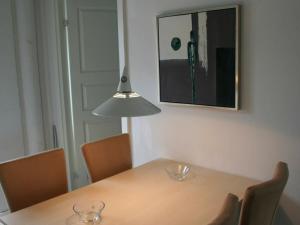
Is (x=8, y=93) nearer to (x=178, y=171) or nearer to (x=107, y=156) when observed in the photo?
(x=107, y=156)

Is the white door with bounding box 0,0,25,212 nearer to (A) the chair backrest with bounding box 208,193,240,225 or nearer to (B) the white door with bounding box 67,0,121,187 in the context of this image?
(B) the white door with bounding box 67,0,121,187

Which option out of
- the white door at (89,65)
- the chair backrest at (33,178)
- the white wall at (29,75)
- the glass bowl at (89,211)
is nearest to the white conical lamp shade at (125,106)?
the glass bowl at (89,211)

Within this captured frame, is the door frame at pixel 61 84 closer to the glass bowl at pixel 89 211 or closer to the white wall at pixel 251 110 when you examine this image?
the white wall at pixel 251 110

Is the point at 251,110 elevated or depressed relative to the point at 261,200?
elevated

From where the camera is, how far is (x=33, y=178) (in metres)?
2.03

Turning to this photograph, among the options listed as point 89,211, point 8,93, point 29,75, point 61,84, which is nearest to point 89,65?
point 61,84

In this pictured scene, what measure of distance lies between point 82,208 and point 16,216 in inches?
12.2

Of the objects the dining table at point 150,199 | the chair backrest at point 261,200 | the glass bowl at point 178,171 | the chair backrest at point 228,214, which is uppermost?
the chair backrest at point 228,214

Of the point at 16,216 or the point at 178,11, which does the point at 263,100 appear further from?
the point at 16,216

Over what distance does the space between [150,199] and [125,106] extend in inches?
20.7

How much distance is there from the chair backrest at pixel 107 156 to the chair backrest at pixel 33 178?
19 cm

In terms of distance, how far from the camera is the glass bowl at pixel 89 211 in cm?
165

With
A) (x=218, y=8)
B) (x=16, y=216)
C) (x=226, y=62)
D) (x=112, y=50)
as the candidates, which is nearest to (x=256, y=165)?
(x=226, y=62)

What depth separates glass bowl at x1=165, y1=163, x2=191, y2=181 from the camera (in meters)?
2.17
